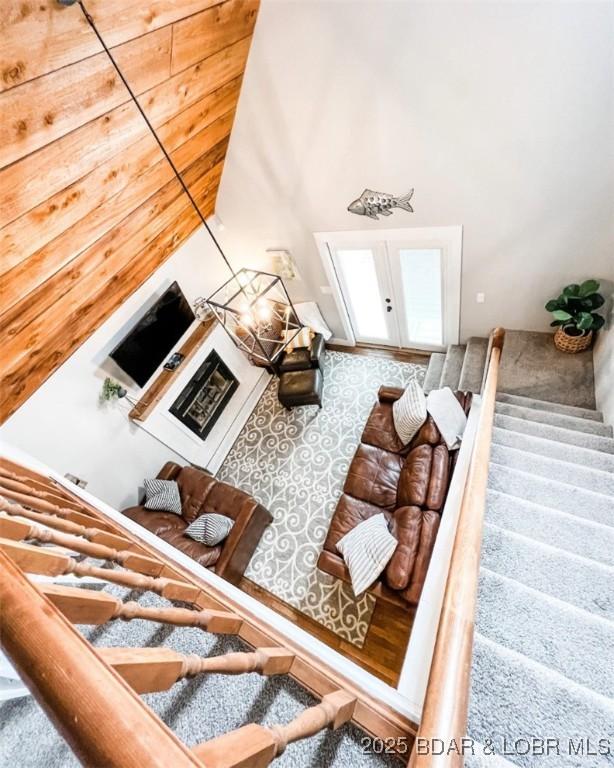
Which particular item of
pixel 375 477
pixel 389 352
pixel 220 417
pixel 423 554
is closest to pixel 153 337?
pixel 220 417

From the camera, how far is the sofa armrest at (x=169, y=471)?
3.95m

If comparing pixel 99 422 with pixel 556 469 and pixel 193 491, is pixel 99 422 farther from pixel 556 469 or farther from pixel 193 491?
pixel 556 469

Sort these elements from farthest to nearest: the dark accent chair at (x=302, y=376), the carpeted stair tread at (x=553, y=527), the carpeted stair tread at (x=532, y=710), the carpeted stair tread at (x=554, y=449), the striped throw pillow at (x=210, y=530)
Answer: the dark accent chair at (x=302, y=376) → the striped throw pillow at (x=210, y=530) → the carpeted stair tread at (x=554, y=449) → the carpeted stair tread at (x=553, y=527) → the carpeted stair tread at (x=532, y=710)

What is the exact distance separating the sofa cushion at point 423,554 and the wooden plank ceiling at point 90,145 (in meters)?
3.36

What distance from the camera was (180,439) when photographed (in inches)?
166

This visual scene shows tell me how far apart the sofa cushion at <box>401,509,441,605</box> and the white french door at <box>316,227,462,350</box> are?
2381 mm

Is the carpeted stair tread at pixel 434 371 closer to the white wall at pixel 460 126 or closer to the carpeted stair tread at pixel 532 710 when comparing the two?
the white wall at pixel 460 126

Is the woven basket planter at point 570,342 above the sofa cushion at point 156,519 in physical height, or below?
above

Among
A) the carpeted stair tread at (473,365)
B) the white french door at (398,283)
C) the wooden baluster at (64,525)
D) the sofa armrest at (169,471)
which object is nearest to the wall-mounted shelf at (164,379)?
the sofa armrest at (169,471)

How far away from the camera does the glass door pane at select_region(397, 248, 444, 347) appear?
144 inches

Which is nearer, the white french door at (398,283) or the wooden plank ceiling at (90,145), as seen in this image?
the wooden plank ceiling at (90,145)

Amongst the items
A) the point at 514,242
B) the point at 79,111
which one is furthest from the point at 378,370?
the point at 79,111

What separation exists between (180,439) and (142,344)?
49.6 inches

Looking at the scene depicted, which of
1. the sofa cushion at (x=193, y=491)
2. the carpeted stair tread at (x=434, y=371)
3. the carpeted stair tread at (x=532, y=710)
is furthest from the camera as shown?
the carpeted stair tread at (x=434, y=371)
